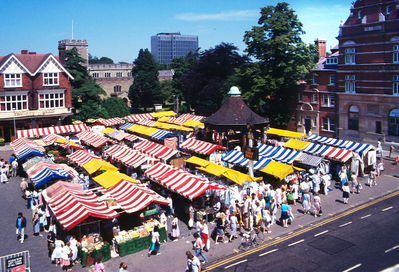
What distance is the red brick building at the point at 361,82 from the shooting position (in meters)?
38.4

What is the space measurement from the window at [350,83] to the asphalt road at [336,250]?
23.4 m

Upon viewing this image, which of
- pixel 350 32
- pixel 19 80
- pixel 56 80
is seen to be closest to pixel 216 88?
pixel 350 32

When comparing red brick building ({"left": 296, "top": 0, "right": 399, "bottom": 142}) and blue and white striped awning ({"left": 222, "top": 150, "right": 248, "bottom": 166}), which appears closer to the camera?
blue and white striped awning ({"left": 222, "top": 150, "right": 248, "bottom": 166})

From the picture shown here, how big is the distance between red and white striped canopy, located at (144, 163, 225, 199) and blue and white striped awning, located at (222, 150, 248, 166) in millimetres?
6014

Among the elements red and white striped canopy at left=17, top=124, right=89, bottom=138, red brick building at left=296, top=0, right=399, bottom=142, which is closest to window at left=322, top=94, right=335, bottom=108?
red brick building at left=296, top=0, right=399, bottom=142

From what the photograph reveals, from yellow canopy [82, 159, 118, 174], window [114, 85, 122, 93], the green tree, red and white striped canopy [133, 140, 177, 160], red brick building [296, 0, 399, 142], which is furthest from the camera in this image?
window [114, 85, 122, 93]

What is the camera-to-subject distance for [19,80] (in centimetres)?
4953

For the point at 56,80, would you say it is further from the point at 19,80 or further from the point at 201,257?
the point at 201,257

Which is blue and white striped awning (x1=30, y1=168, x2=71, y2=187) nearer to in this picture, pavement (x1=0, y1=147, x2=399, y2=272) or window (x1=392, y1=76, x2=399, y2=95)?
pavement (x1=0, y1=147, x2=399, y2=272)

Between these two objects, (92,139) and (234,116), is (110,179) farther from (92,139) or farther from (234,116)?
(234,116)

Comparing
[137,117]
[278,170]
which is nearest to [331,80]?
[278,170]

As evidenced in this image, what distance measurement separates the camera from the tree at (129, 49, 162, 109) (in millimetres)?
73750

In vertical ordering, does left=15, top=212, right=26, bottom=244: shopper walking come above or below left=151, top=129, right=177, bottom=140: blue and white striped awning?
below

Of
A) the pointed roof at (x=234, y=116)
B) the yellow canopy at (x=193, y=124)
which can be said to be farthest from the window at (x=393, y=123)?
the yellow canopy at (x=193, y=124)
